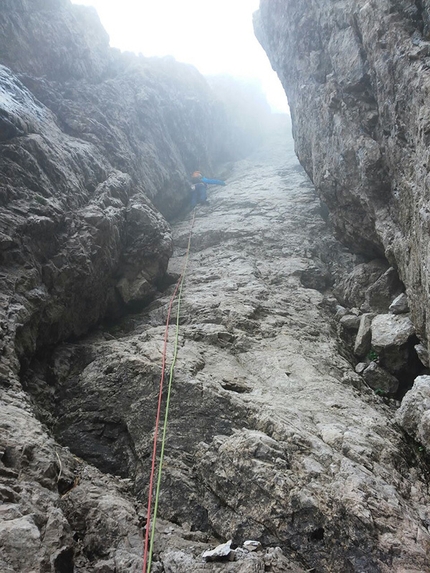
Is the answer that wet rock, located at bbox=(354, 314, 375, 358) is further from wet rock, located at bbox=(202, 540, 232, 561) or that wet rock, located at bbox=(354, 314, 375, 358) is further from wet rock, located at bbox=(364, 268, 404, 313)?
wet rock, located at bbox=(202, 540, 232, 561)

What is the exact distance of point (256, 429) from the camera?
5320 millimetres

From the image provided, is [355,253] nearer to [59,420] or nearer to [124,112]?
[59,420]

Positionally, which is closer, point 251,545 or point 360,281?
point 251,545

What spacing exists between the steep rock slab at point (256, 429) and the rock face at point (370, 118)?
239cm

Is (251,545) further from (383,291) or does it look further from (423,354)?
(383,291)

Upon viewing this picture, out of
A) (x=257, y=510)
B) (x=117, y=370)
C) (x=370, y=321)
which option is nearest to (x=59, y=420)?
(x=117, y=370)

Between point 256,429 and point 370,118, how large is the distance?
7980 mm

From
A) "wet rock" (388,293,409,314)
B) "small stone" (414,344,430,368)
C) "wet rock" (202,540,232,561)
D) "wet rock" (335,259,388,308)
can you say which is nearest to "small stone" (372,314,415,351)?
"wet rock" (388,293,409,314)

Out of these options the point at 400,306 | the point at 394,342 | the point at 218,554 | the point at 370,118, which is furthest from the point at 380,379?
the point at 370,118

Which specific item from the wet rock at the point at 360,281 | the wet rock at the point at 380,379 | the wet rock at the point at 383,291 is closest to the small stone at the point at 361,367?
the wet rock at the point at 380,379

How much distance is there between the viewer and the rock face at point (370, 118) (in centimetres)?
670

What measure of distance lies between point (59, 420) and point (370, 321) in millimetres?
6747

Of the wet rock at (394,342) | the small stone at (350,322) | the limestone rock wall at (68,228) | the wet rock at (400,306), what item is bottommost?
the small stone at (350,322)

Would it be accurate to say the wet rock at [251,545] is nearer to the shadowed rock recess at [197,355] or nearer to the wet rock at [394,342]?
the shadowed rock recess at [197,355]
